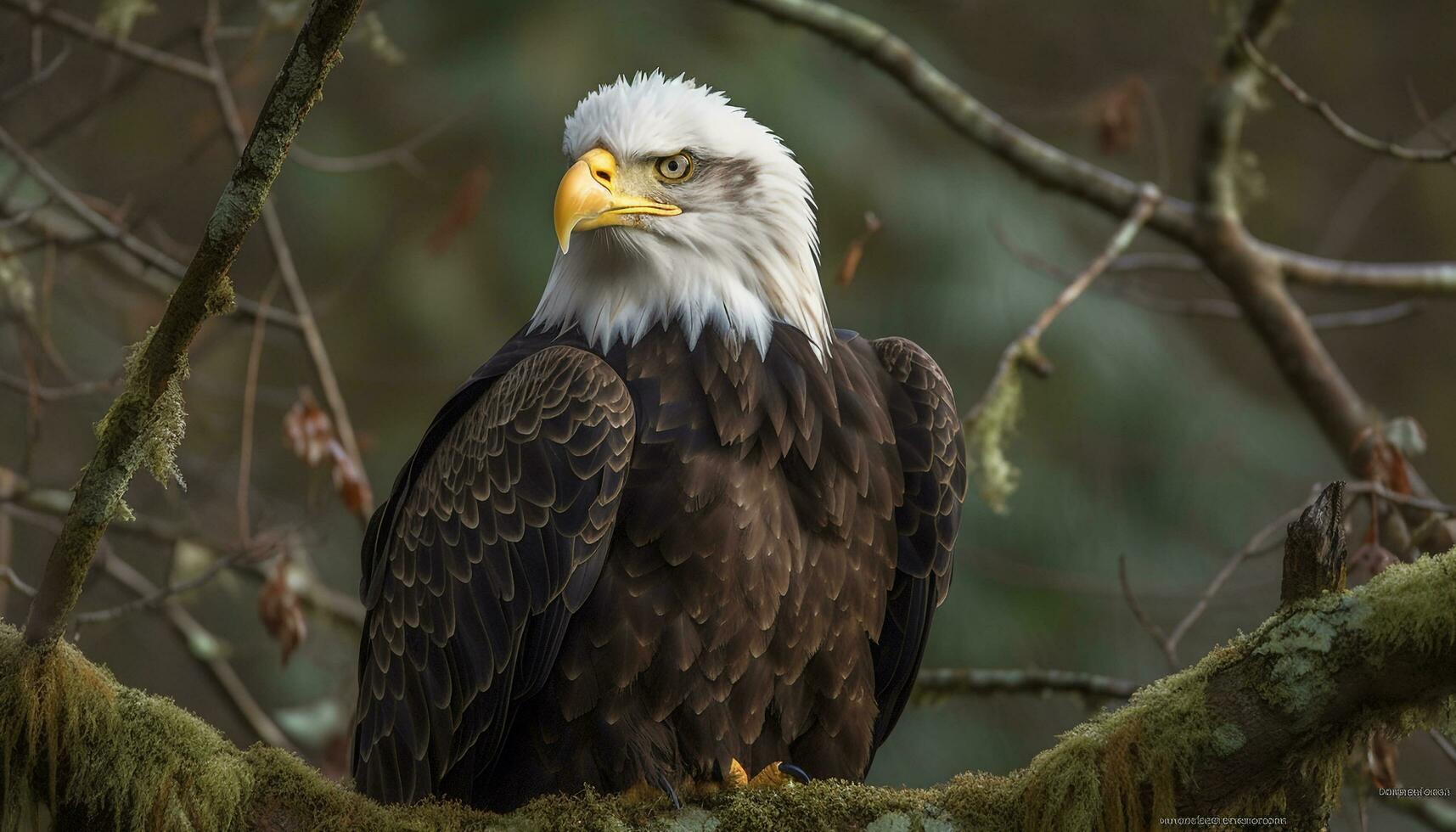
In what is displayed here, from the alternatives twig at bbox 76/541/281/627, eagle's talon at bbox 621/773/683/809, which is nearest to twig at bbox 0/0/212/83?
twig at bbox 76/541/281/627

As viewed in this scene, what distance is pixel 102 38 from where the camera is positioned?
4797 mm

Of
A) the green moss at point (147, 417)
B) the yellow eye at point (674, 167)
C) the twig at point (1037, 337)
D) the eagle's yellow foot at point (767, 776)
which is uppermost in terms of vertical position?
the twig at point (1037, 337)

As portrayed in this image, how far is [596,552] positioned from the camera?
10.4ft

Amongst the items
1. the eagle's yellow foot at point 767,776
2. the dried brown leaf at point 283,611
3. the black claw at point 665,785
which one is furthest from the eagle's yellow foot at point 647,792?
the dried brown leaf at point 283,611

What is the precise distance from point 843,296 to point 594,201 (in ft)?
15.0

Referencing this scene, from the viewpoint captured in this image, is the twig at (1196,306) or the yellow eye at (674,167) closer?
the yellow eye at (674,167)

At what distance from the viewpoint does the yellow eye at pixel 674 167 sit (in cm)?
365

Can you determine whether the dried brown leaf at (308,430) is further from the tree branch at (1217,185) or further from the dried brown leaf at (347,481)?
the tree branch at (1217,185)

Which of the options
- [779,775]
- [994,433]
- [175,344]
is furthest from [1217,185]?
[175,344]

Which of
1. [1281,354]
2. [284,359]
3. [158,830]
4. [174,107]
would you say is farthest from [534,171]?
[158,830]

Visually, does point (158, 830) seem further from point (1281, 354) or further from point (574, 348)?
point (1281, 354)

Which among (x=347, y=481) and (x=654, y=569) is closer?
(x=654, y=569)

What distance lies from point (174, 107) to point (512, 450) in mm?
8766

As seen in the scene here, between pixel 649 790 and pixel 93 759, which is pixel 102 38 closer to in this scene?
pixel 93 759
